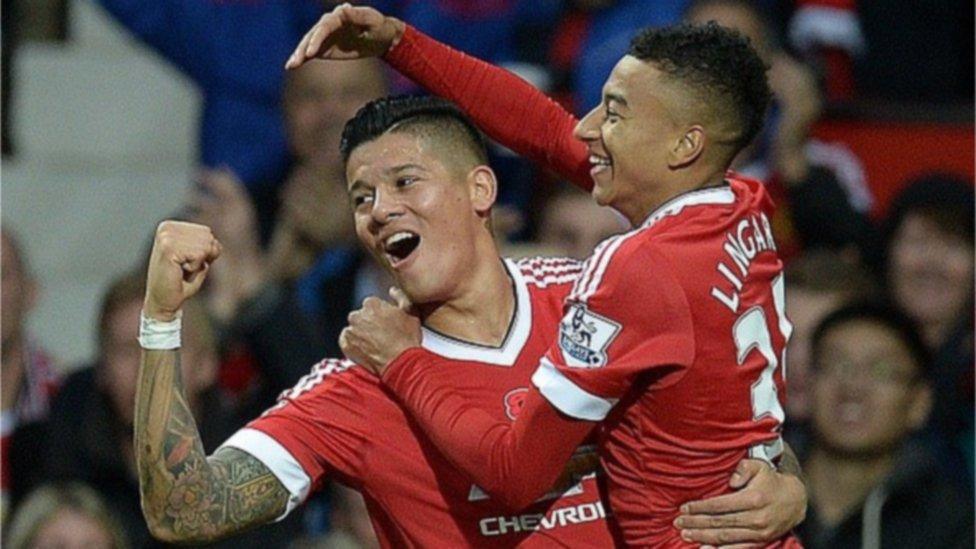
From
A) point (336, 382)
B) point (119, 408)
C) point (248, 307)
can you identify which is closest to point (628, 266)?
point (336, 382)

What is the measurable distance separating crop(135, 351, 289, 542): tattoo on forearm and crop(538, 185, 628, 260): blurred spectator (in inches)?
112

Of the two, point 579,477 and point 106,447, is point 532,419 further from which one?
point 106,447

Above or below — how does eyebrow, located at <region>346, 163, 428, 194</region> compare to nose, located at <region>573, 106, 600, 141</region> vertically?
below

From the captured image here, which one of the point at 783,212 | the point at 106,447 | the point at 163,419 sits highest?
the point at 163,419

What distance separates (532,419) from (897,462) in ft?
8.31

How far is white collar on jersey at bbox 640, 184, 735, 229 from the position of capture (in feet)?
15.0

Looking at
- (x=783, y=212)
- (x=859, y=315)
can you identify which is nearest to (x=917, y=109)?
(x=783, y=212)

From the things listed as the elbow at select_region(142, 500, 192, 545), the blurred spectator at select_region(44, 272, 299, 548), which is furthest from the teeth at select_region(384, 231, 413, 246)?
the blurred spectator at select_region(44, 272, 299, 548)

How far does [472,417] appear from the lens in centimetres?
462

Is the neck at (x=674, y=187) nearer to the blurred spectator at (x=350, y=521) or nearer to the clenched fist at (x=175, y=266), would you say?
the clenched fist at (x=175, y=266)

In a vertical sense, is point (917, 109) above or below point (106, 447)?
above

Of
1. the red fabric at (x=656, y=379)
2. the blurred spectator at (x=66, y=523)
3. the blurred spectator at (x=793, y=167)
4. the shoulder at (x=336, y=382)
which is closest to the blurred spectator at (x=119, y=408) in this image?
the blurred spectator at (x=66, y=523)

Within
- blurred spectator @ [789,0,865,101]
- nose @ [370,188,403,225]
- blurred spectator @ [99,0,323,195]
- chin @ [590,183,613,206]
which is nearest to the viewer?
chin @ [590,183,613,206]

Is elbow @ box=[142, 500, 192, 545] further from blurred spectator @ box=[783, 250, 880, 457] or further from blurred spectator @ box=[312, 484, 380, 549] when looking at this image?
blurred spectator @ box=[783, 250, 880, 457]
